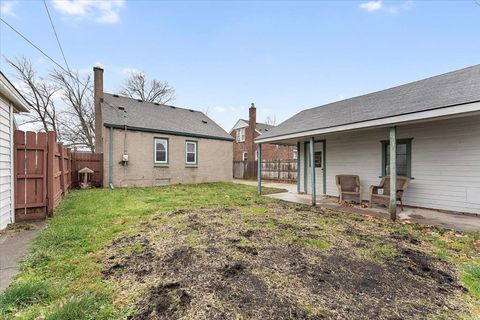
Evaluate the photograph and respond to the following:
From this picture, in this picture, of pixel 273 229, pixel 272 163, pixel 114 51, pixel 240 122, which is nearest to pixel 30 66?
pixel 114 51

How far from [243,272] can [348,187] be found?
244 inches

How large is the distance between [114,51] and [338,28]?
37.4 feet

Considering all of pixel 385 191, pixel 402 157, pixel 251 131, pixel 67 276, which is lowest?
pixel 67 276

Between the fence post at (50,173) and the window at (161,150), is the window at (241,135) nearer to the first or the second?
the window at (161,150)

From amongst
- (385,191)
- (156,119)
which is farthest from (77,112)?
(385,191)

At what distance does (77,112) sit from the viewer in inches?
955

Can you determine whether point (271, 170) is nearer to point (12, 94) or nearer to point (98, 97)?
point (98, 97)

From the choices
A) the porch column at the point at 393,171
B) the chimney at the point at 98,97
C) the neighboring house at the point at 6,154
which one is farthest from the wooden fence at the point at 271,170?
the neighboring house at the point at 6,154

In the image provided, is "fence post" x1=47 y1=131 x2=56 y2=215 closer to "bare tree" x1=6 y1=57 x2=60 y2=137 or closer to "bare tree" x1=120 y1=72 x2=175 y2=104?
"bare tree" x1=6 y1=57 x2=60 y2=137

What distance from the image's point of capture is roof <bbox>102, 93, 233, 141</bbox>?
12.1m

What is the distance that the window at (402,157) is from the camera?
7.05 m

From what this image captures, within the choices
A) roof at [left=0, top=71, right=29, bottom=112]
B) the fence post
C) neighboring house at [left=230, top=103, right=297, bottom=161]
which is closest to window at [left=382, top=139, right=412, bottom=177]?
the fence post

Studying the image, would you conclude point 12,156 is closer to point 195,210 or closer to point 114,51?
point 195,210

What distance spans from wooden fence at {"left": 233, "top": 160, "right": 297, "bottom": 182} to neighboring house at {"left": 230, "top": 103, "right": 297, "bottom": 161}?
9.32ft
